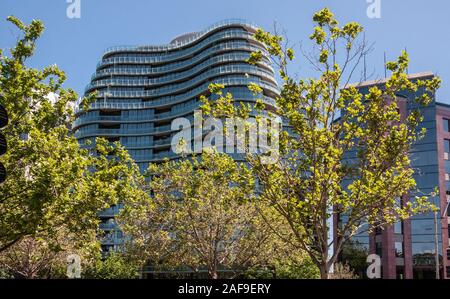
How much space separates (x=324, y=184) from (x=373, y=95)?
2.91m

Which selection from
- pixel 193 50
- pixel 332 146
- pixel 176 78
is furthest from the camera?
pixel 176 78

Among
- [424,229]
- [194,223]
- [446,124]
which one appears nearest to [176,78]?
[446,124]

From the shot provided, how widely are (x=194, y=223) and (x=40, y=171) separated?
18.0 metres

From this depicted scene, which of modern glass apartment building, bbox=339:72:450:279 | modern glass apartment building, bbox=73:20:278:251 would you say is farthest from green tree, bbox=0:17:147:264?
modern glass apartment building, bbox=73:20:278:251

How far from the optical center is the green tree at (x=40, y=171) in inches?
571

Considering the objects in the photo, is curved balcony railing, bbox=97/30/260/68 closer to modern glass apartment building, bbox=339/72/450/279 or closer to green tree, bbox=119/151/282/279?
modern glass apartment building, bbox=339/72/450/279

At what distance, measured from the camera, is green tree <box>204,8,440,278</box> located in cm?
1380

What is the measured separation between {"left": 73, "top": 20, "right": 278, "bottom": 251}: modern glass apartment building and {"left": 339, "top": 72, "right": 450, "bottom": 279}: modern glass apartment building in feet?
119

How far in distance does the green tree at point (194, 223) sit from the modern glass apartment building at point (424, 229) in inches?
1178

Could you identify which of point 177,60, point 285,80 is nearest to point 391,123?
point 285,80

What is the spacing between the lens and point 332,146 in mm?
13852

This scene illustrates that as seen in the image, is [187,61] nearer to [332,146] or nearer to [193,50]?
[193,50]

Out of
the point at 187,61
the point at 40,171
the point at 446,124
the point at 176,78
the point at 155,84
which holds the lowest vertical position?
the point at 40,171

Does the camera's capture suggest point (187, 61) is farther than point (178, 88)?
Yes
